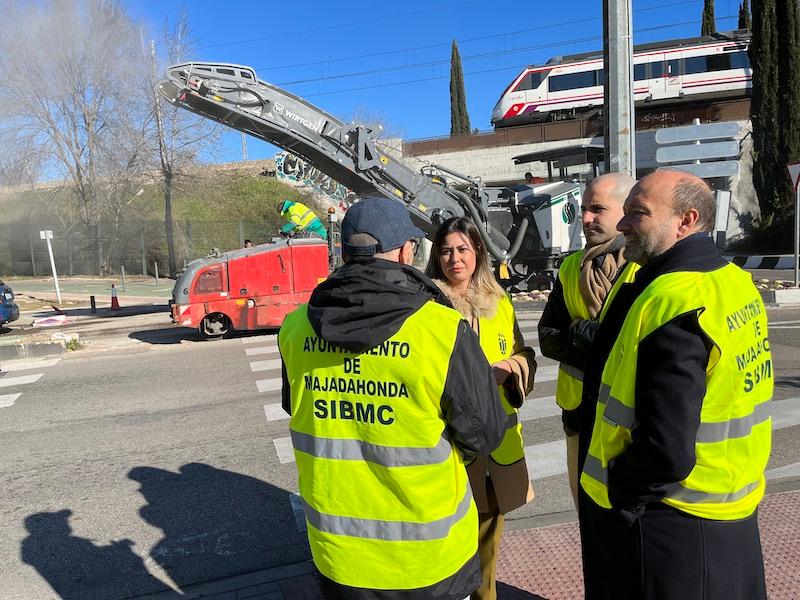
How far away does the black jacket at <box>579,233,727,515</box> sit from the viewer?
1.65 m

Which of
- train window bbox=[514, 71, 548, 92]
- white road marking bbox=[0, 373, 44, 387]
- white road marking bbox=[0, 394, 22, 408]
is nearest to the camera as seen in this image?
white road marking bbox=[0, 394, 22, 408]

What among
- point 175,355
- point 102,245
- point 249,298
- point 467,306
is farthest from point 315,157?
point 102,245

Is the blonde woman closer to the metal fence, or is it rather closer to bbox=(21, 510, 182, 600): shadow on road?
bbox=(21, 510, 182, 600): shadow on road

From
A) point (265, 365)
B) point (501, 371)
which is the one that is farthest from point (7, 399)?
point (501, 371)

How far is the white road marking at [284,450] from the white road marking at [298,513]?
2.36 feet

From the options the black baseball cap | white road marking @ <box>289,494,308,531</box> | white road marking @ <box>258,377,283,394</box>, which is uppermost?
the black baseball cap

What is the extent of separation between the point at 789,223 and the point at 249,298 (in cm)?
2297

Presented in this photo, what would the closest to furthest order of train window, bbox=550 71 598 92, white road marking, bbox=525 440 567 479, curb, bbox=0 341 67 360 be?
white road marking, bbox=525 440 567 479
curb, bbox=0 341 67 360
train window, bbox=550 71 598 92

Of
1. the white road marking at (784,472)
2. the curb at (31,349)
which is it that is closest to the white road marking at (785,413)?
the white road marking at (784,472)

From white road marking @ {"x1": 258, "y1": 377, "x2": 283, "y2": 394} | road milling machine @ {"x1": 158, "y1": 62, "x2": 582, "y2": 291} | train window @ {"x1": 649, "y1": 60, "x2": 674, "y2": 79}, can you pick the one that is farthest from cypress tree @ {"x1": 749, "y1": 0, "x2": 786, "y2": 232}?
white road marking @ {"x1": 258, "y1": 377, "x2": 283, "y2": 394}

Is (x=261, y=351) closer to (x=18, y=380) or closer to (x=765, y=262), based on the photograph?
(x=18, y=380)

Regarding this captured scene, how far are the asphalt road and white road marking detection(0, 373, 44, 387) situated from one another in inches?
1.7

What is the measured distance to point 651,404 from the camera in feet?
5.55

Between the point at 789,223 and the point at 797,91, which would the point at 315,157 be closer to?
the point at 789,223
